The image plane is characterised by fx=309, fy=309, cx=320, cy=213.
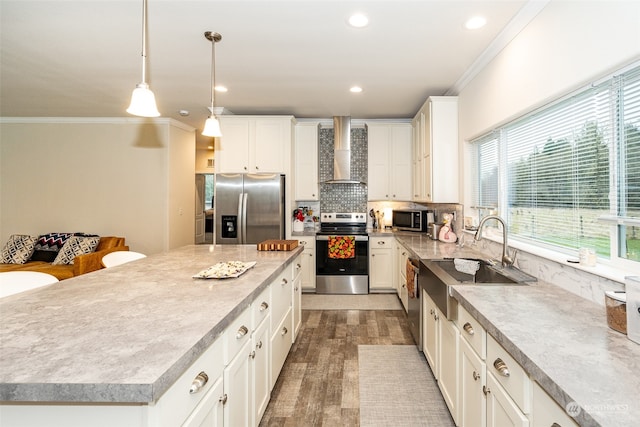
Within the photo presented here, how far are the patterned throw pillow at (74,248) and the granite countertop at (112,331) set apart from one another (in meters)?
3.29

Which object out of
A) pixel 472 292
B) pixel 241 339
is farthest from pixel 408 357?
pixel 241 339

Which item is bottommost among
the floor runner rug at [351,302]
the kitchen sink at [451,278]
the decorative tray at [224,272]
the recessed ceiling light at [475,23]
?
the floor runner rug at [351,302]

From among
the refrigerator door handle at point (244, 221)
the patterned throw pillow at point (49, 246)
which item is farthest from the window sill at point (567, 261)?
the patterned throw pillow at point (49, 246)

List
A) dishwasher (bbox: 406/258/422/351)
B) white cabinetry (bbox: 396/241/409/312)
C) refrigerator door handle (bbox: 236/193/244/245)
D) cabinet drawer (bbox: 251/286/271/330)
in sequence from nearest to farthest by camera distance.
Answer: cabinet drawer (bbox: 251/286/271/330) < dishwasher (bbox: 406/258/422/351) < white cabinetry (bbox: 396/241/409/312) < refrigerator door handle (bbox: 236/193/244/245)

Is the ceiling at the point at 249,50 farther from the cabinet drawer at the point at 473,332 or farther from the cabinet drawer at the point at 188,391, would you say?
the cabinet drawer at the point at 188,391

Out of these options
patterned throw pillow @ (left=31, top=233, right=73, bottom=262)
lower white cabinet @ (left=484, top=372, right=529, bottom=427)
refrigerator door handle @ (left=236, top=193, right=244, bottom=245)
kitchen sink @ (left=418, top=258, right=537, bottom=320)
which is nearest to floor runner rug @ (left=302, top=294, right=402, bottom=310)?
refrigerator door handle @ (left=236, top=193, right=244, bottom=245)

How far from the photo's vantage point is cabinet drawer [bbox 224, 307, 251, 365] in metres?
1.25

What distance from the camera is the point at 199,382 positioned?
995 millimetres

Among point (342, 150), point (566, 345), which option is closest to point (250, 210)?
point (342, 150)

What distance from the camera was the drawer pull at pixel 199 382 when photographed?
0.96 metres

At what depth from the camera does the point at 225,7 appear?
81.2 inches

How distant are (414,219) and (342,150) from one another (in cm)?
150

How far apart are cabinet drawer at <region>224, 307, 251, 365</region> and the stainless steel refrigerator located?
2.78 metres

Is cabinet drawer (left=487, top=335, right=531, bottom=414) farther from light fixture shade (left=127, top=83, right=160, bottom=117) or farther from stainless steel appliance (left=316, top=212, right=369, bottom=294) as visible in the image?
stainless steel appliance (left=316, top=212, right=369, bottom=294)
